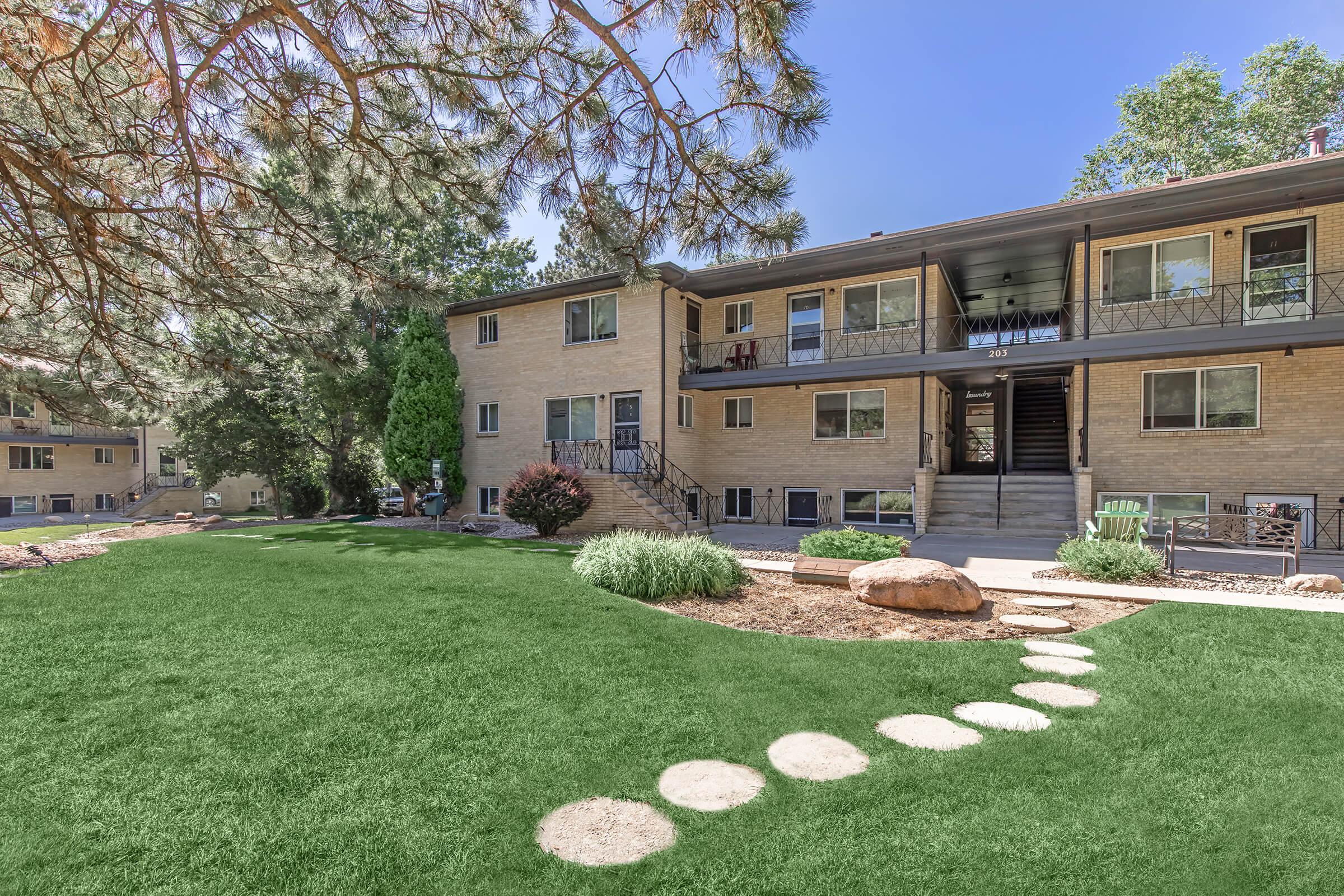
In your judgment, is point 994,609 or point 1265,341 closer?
point 994,609

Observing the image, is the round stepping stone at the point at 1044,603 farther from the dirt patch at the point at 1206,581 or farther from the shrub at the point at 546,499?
the shrub at the point at 546,499

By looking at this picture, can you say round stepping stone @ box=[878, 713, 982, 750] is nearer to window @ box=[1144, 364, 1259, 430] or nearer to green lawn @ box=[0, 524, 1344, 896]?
green lawn @ box=[0, 524, 1344, 896]

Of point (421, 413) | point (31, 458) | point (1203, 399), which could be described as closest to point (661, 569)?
point (1203, 399)

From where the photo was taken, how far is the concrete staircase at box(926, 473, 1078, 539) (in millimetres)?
13141

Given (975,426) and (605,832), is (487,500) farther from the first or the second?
(605,832)

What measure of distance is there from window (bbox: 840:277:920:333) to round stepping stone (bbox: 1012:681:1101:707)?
1187cm

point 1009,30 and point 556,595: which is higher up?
point 1009,30

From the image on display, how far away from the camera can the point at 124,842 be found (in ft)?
7.92

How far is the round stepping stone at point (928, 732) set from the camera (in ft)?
11.2

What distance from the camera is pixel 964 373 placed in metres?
15.3

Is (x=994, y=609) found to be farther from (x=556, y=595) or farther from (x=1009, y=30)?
(x=1009, y=30)

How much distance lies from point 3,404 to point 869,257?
49.1 feet

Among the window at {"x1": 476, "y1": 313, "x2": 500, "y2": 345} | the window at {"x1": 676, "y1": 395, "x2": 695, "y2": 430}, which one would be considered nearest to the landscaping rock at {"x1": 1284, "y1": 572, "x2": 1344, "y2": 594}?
the window at {"x1": 676, "y1": 395, "x2": 695, "y2": 430}

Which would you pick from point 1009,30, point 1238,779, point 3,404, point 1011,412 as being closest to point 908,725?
point 1238,779
